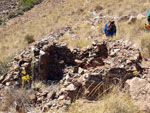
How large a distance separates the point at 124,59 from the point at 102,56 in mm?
1221

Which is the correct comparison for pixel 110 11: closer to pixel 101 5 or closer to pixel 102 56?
pixel 101 5

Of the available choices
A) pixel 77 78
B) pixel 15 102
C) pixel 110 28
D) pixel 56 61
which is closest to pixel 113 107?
pixel 77 78

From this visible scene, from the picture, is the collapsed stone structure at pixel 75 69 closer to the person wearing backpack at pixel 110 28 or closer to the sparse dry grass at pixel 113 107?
the sparse dry grass at pixel 113 107

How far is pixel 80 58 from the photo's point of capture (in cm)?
469

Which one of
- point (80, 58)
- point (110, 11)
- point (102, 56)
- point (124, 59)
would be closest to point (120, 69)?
point (124, 59)

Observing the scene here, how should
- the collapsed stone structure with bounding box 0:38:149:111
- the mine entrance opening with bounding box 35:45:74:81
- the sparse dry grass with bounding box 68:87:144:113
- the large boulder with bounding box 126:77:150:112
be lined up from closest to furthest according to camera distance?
the sparse dry grass with bounding box 68:87:144:113 < the large boulder with bounding box 126:77:150:112 < the collapsed stone structure with bounding box 0:38:149:111 < the mine entrance opening with bounding box 35:45:74:81

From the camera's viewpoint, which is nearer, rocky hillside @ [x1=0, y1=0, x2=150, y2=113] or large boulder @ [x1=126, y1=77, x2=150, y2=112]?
large boulder @ [x1=126, y1=77, x2=150, y2=112]

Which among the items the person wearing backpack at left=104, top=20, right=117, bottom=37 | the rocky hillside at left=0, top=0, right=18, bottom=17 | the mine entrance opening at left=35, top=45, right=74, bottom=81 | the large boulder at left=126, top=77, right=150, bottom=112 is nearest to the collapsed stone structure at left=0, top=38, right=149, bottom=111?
the mine entrance opening at left=35, top=45, right=74, bottom=81

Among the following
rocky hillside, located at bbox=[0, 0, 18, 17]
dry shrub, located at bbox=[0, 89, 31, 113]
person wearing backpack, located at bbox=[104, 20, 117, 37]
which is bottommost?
dry shrub, located at bbox=[0, 89, 31, 113]

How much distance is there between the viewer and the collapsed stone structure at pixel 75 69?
285cm

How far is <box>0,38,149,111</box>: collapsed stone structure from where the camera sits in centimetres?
285

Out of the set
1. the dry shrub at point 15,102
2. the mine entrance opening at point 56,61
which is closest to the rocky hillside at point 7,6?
the mine entrance opening at point 56,61

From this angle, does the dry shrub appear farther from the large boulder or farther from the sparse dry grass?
the large boulder

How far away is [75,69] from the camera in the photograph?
4062mm
